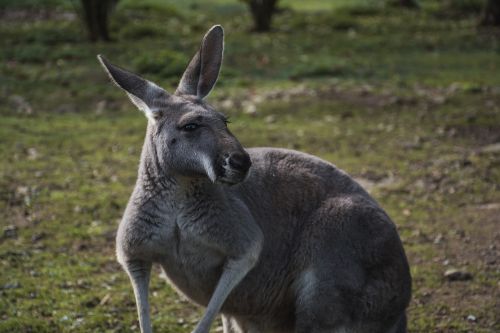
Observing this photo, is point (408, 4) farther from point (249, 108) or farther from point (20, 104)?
point (20, 104)

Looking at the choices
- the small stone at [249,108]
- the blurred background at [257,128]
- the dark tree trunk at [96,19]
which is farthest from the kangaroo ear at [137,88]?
the dark tree trunk at [96,19]

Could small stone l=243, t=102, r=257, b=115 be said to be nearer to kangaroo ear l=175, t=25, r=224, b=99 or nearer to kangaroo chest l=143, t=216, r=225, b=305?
kangaroo ear l=175, t=25, r=224, b=99

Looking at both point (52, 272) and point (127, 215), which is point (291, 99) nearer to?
point (52, 272)

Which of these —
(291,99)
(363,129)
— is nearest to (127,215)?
(363,129)

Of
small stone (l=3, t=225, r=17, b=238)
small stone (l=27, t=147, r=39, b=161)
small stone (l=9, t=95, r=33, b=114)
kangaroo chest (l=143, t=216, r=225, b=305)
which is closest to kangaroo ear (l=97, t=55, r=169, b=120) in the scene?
kangaroo chest (l=143, t=216, r=225, b=305)

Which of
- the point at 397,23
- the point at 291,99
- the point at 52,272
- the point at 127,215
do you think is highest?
the point at 127,215

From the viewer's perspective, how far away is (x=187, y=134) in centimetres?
399

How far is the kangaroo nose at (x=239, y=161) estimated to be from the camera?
12.4 feet

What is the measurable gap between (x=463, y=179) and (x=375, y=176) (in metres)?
0.78

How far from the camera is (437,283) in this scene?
5.96m

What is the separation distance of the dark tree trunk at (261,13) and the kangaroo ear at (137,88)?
11.3 metres

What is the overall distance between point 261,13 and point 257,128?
243 inches

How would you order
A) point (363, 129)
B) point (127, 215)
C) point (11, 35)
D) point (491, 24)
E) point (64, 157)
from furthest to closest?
point (491, 24)
point (11, 35)
point (363, 129)
point (64, 157)
point (127, 215)

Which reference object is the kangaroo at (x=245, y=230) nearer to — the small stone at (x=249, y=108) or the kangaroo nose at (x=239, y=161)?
the kangaroo nose at (x=239, y=161)
